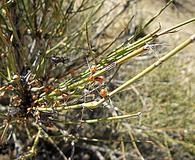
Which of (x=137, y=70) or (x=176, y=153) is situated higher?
(x=137, y=70)

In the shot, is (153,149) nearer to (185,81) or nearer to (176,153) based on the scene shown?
(176,153)

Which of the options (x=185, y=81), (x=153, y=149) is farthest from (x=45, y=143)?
(x=185, y=81)

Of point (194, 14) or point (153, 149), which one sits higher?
point (194, 14)

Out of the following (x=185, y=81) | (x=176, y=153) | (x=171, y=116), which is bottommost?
(x=176, y=153)

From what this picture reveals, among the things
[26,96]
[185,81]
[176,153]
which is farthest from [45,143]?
[185,81]

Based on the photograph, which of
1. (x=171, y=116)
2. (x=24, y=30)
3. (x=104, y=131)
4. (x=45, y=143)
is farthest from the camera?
(x=171, y=116)

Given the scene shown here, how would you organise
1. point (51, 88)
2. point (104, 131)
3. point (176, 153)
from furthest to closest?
point (176, 153)
point (104, 131)
point (51, 88)

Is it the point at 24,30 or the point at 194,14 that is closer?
the point at 24,30

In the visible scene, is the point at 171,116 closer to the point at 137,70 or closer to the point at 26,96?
the point at 137,70

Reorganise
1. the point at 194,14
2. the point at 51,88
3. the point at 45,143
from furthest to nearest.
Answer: the point at 194,14 < the point at 45,143 < the point at 51,88
